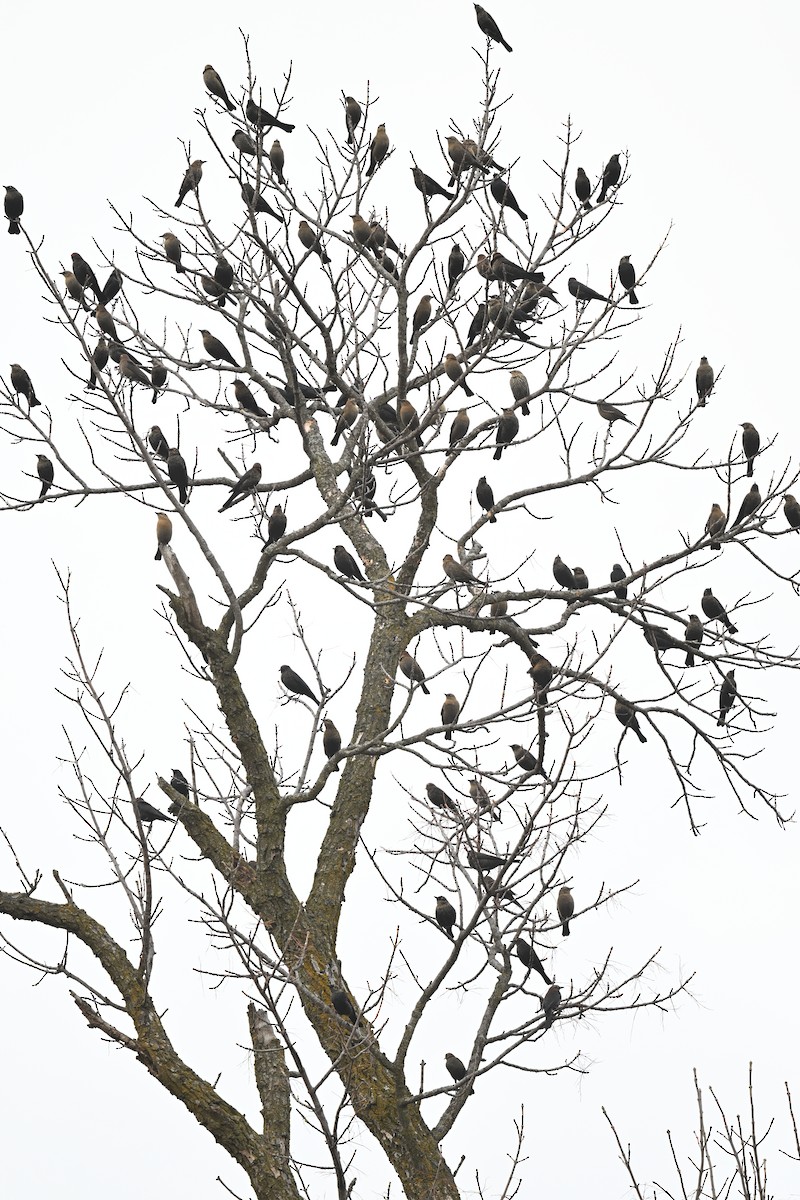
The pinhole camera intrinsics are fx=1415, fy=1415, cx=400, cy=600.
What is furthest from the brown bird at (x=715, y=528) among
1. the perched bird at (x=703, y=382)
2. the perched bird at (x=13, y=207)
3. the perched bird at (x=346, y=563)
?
the perched bird at (x=13, y=207)

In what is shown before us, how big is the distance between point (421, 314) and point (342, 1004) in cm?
374

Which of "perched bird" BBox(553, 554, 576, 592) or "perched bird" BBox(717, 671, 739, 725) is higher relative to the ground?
"perched bird" BBox(553, 554, 576, 592)

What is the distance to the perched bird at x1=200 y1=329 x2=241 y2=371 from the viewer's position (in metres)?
8.01

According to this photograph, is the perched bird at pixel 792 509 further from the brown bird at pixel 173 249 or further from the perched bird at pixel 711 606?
the brown bird at pixel 173 249

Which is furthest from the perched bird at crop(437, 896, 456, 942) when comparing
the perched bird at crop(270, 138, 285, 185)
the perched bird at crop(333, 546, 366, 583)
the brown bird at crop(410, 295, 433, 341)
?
the perched bird at crop(270, 138, 285, 185)

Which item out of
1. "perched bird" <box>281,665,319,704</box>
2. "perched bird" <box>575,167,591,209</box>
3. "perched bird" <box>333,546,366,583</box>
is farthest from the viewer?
"perched bird" <box>281,665,319,704</box>

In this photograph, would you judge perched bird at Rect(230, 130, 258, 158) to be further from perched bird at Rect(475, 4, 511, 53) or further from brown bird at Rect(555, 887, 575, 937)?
brown bird at Rect(555, 887, 575, 937)

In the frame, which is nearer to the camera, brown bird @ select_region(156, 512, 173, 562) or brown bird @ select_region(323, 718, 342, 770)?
brown bird @ select_region(156, 512, 173, 562)

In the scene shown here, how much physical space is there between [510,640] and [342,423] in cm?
161

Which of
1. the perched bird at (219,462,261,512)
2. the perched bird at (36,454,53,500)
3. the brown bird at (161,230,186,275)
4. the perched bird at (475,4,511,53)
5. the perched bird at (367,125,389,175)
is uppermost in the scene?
the perched bird at (475,4,511,53)

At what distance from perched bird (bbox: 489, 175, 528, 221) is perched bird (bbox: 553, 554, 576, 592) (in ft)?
6.45

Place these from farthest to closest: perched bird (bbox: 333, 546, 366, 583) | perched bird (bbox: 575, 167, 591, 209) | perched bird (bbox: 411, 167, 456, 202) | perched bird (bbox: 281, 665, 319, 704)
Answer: perched bird (bbox: 281, 665, 319, 704) → perched bird (bbox: 333, 546, 366, 583) → perched bird (bbox: 575, 167, 591, 209) → perched bird (bbox: 411, 167, 456, 202)

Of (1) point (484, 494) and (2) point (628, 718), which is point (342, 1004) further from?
(1) point (484, 494)

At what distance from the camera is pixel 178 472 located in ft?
21.9
